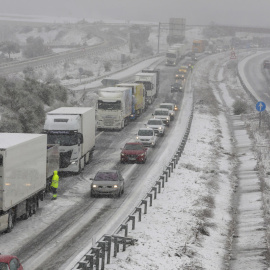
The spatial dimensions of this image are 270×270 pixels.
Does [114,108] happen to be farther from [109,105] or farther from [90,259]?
[90,259]

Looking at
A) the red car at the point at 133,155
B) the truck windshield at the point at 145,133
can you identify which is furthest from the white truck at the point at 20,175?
the truck windshield at the point at 145,133

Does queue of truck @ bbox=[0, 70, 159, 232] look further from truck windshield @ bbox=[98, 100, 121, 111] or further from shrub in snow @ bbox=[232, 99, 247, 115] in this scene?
shrub in snow @ bbox=[232, 99, 247, 115]

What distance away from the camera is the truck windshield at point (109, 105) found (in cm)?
5459

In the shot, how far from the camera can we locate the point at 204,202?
32.2 m

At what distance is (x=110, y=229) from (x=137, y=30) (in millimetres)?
166323

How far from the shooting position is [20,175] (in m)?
24.8

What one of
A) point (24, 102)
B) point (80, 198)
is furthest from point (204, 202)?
point (24, 102)

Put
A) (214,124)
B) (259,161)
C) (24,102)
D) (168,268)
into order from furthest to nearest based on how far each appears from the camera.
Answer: (214,124) → (24,102) → (259,161) → (168,268)

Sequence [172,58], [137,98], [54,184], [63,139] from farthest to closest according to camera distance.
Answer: [172,58]
[137,98]
[63,139]
[54,184]

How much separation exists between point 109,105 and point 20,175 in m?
30.3

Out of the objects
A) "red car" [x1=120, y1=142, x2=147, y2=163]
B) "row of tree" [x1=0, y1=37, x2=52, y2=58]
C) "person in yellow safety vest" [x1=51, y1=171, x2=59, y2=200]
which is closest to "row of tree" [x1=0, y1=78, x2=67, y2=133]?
"red car" [x1=120, y1=142, x2=147, y2=163]

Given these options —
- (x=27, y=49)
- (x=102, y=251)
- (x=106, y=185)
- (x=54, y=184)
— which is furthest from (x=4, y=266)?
(x=27, y=49)

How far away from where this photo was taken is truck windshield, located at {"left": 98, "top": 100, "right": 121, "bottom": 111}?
179 feet

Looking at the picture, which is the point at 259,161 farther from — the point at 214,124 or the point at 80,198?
the point at 214,124
